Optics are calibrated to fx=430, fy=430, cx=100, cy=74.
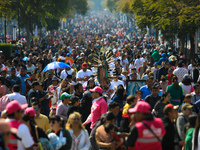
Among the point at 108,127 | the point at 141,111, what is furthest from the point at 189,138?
the point at 141,111

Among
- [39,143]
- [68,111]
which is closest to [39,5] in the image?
[68,111]

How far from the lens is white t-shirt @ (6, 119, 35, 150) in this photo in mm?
5348

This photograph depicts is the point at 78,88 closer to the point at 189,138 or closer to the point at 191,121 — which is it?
the point at 191,121

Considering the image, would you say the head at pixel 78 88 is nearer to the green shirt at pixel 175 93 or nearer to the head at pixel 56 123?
the green shirt at pixel 175 93

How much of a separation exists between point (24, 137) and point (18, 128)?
0.14 metres

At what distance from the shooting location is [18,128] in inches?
211

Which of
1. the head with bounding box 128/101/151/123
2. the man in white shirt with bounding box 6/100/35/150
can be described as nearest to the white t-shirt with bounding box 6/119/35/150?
the man in white shirt with bounding box 6/100/35/150

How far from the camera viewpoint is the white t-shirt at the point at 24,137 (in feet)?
17.5

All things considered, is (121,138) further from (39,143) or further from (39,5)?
(39,5)

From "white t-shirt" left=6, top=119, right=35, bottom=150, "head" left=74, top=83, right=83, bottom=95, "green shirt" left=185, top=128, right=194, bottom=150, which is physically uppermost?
"head" left=74, top=83, right=83, bottom=95

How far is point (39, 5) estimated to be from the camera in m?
39.4

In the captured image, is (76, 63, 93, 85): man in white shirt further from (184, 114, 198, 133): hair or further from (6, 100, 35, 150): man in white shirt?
(6, 100, 35, 150): man in white shirt

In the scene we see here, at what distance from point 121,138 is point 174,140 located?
3.27 feet

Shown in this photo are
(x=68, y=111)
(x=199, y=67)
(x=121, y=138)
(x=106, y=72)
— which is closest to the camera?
(x=121, y=138)
